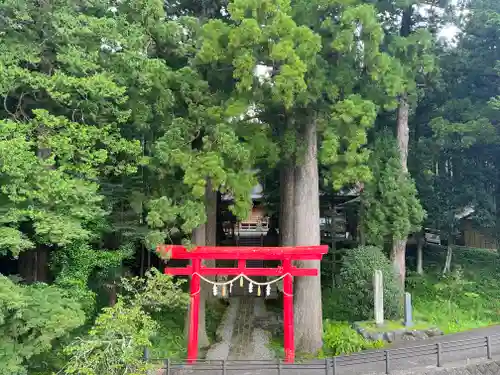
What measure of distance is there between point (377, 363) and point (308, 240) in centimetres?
415

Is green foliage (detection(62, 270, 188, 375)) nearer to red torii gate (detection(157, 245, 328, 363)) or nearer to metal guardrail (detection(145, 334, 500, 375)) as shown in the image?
metal guardrail (detection(145, 334, 500, 375))

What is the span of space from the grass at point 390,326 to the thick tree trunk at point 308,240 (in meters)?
1.49

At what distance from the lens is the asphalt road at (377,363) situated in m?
10.3

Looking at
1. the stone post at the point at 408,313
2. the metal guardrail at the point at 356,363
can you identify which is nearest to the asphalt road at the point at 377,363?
the metal guardrail at the point at 356,363

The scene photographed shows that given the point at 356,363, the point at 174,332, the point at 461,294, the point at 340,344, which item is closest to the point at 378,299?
the point at 340,344

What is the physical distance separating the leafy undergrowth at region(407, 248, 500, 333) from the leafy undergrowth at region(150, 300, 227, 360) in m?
7.76

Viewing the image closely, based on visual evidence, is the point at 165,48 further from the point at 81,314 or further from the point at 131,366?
the point at 131,366

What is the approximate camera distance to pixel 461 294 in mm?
16656

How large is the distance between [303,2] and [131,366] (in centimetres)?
1110

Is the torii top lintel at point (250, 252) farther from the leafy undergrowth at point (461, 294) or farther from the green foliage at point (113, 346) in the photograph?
the leafy undergrowth at point (461, 294)

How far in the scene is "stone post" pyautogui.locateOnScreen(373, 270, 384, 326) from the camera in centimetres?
1323

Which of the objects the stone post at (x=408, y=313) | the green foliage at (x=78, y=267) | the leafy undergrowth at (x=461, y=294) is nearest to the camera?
the green foliage at (x=78, y=267)

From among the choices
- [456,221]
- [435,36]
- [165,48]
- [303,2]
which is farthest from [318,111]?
[456,221]

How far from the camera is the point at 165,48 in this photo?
521 inches
